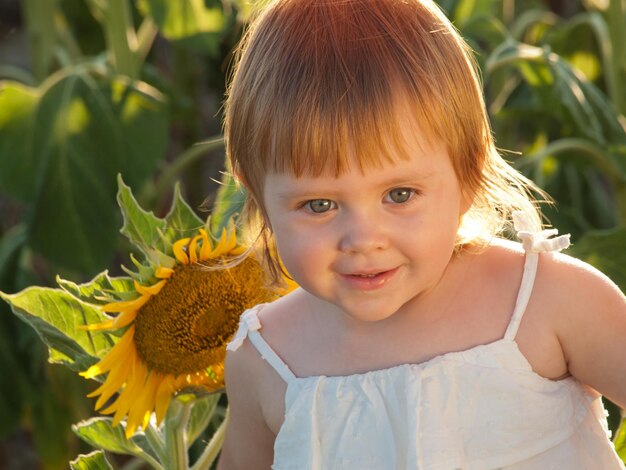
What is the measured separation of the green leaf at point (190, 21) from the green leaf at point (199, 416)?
0.77 metres

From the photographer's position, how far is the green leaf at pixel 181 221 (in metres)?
1.16

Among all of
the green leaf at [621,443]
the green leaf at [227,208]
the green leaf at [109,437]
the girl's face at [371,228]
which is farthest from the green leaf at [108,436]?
the green leaf at [621,443]

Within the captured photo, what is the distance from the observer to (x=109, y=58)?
1.96 meters

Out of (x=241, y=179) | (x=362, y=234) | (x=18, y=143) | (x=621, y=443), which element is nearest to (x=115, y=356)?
(x=241, y=179)

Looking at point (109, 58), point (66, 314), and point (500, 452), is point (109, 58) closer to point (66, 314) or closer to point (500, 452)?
point (66, 314)

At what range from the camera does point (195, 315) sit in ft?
3.67

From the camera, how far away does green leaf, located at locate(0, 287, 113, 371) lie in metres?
1.14

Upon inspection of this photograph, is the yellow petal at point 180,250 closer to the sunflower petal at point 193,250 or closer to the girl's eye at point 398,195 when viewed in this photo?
the sunflower petal at point 193,250

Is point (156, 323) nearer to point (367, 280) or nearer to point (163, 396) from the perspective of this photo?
point (163, 396)

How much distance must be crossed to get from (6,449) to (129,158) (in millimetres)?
982

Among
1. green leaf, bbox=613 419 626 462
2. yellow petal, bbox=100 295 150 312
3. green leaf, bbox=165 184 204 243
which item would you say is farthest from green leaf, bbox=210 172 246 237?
green leaf, bbox=613 419 626 462

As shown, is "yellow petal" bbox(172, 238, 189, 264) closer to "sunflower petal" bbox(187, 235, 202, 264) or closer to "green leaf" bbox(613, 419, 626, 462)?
"sunflower petal" bbox(187, 235, 202, 264)

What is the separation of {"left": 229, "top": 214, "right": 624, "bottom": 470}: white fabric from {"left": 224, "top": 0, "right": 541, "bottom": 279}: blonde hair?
13 cm

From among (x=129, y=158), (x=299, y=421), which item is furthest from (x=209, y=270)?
(x=129, y=158)
